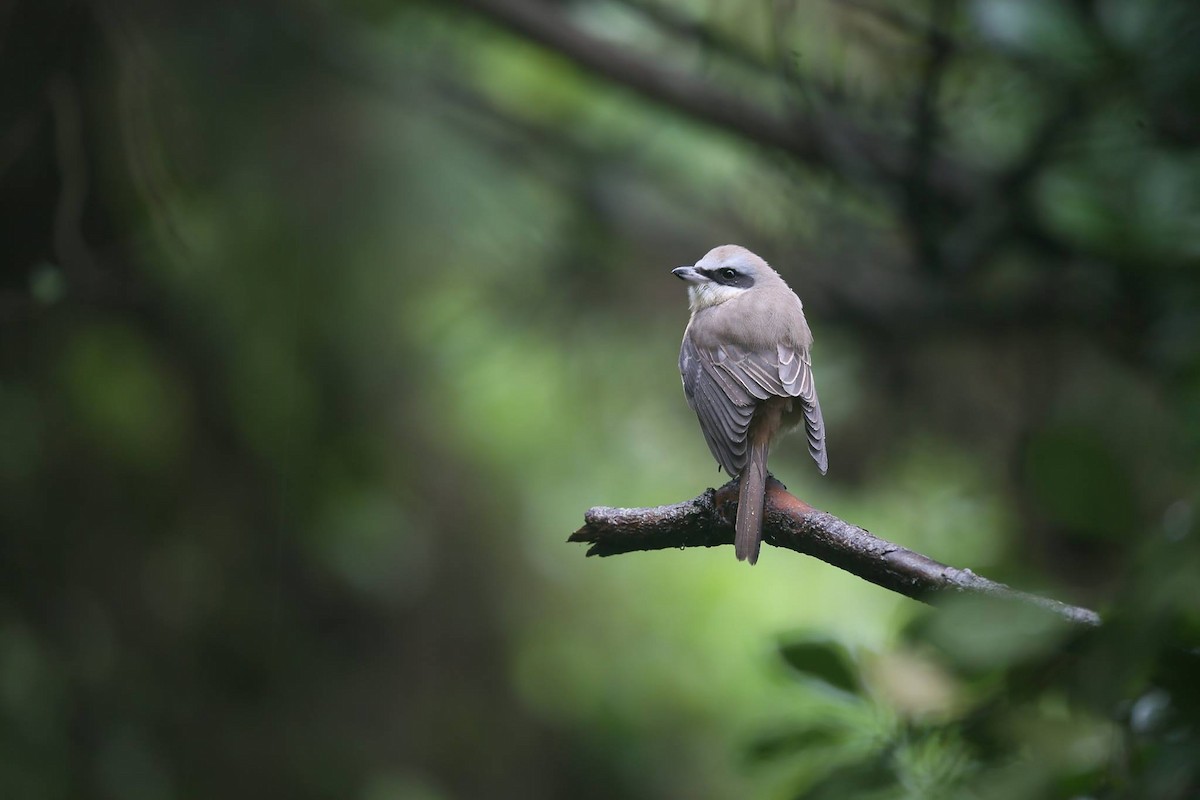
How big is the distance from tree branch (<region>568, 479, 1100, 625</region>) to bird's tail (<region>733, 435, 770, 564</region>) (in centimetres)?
2

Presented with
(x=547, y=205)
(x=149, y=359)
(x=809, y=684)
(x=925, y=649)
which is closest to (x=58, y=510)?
(x=149, y=359)

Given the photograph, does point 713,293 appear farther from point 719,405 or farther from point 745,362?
point 719,405

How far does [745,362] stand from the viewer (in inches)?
118

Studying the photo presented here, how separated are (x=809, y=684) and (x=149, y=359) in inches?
170

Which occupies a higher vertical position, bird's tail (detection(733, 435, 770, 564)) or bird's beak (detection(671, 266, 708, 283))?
bird's beak (detection(671, 266, 708, 283))

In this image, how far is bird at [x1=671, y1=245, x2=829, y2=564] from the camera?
268 centimetres

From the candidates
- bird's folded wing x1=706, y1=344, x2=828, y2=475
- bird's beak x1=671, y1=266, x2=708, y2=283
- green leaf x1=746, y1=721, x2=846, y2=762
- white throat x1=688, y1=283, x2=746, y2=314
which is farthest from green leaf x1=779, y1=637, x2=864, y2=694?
white throat x1=688, y1=283, x2=746, y2=314

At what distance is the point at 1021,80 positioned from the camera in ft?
12.9

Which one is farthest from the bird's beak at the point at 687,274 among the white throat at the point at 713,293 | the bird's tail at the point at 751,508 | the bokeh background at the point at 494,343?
the bokeh background at the point at 494,343

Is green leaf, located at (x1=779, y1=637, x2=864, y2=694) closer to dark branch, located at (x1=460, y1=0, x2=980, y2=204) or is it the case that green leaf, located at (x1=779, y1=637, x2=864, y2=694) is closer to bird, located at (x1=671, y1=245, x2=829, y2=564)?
bird, located at (x1=671, y1=245, x2=829, y2=564)

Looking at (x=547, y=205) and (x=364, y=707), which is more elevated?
(x=547, y=205)

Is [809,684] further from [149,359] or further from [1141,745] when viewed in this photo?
[149,359]

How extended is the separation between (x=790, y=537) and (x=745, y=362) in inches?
49.3

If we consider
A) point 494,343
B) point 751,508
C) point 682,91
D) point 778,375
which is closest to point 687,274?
point 778,375
